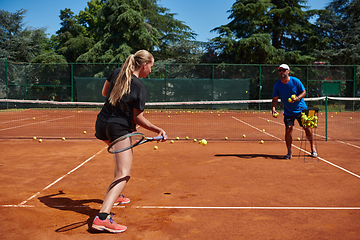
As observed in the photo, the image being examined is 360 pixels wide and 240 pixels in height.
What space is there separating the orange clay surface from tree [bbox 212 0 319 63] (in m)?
20.0

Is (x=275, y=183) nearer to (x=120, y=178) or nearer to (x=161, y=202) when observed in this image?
(x=161, y=202)

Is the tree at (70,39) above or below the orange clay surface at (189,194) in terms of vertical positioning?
above

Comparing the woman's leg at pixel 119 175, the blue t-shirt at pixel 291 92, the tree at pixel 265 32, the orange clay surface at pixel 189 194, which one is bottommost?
the orange clay surface at pixel 189 194

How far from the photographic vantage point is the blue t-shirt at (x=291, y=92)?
635 cm

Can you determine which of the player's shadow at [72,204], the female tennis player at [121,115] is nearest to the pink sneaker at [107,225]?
the female tennis player at [121,115]

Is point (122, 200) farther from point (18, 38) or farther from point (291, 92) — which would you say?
point (18, 38)

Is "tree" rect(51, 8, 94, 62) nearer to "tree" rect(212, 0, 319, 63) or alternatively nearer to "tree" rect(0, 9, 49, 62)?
"tree" rect(0, 9, 49, 62)

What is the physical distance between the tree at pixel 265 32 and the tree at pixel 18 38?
1855cm

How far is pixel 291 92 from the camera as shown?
636 cm

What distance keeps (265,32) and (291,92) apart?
2367cm

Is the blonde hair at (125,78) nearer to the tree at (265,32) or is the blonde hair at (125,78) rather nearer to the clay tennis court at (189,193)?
the clay tennis court at (189,193)

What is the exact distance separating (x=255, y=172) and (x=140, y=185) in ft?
6.59

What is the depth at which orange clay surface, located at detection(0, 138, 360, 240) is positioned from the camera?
322 cm

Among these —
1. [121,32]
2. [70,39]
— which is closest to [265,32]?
[121,32]
